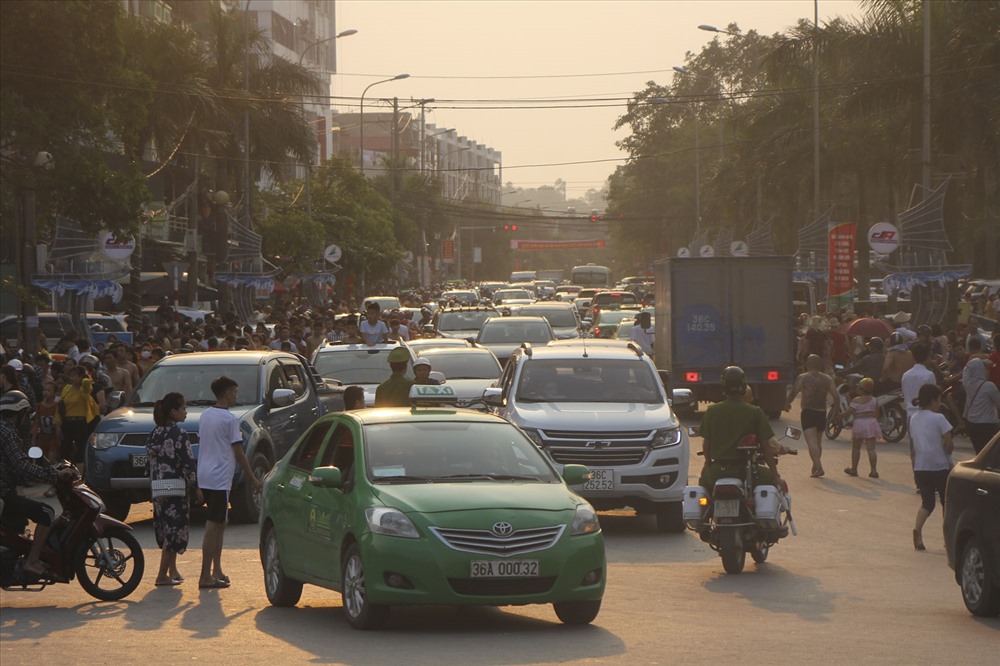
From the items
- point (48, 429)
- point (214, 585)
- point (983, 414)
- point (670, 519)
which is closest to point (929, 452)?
point (670, 519)

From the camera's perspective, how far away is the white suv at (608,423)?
1611 centimetres

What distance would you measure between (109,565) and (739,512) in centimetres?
510

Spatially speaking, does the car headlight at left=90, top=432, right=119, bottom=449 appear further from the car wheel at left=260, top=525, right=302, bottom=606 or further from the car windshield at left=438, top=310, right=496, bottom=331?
the car windshield at left=438, top=310, right=496, bottom=331

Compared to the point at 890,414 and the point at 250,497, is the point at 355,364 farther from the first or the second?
the point at 890,414

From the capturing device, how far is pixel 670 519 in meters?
16.7

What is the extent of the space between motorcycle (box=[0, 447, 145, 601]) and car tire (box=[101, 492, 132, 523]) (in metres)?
4.66

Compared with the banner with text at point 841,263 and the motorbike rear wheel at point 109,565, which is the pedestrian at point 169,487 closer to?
the motorbike rear wheel at point 109,565

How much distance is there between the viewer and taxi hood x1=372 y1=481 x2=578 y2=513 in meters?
10.3

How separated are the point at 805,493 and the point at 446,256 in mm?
149453

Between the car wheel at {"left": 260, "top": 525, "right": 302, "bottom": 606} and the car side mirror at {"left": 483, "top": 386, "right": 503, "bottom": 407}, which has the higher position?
the car side mirror at {"left": 483, "top": 386, "right": 503, "bottom": 407}

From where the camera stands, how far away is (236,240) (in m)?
53.5

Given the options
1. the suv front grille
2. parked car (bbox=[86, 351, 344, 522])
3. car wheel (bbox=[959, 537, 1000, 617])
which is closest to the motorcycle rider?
the suv front grille

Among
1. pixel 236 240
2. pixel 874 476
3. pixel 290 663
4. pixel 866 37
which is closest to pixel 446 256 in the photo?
pixel 236 240

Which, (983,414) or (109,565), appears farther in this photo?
(983,414)
